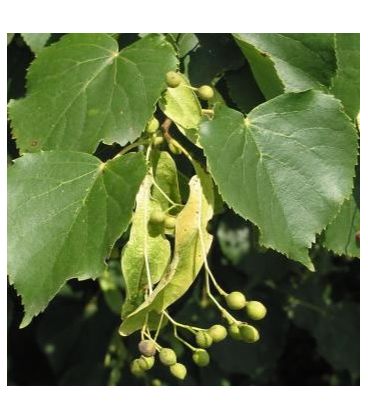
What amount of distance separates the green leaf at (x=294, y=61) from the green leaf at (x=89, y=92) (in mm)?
229

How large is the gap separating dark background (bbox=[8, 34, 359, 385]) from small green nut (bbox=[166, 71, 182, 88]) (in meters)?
0.88

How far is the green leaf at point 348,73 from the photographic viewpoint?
169 centimetres

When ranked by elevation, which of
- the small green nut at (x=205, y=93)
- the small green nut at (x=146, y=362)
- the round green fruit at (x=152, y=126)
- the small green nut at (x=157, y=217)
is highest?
the small green nut at (x=205, y=93)

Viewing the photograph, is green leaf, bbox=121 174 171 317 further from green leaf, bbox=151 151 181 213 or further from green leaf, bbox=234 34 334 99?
green leaf, bbox=234 34 334 99

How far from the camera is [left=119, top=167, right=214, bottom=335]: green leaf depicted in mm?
1359

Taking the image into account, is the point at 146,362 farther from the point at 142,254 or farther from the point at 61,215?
the point at 61,215

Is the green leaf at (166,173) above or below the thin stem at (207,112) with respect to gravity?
below

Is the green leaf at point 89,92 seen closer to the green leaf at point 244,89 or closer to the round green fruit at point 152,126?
the round green fruit at point 152,126

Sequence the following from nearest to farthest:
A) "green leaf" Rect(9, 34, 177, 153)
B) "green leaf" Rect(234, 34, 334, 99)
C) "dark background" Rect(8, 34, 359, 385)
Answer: "green leaf" Rect(9, 34, 177, 153)
"green leaf" Rect(234, 34, 334, 99)
"dark background" Rect(8, 34, 359, 385)

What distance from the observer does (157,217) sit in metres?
1.37

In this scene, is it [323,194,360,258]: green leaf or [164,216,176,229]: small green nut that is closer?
[164,216,176,229]: small green nut

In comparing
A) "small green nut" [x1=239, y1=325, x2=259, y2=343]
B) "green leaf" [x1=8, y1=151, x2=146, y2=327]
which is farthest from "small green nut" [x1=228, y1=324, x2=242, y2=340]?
"green leaf" [x1=8, y1=151, x2=146, y2=327]

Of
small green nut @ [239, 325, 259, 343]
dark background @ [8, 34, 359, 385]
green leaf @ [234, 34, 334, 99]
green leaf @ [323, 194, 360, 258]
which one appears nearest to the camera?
small green nut @ [239, 325, 259, 343]

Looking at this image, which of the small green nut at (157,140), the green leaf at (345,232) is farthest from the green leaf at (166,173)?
the green leaf at (345,232)
